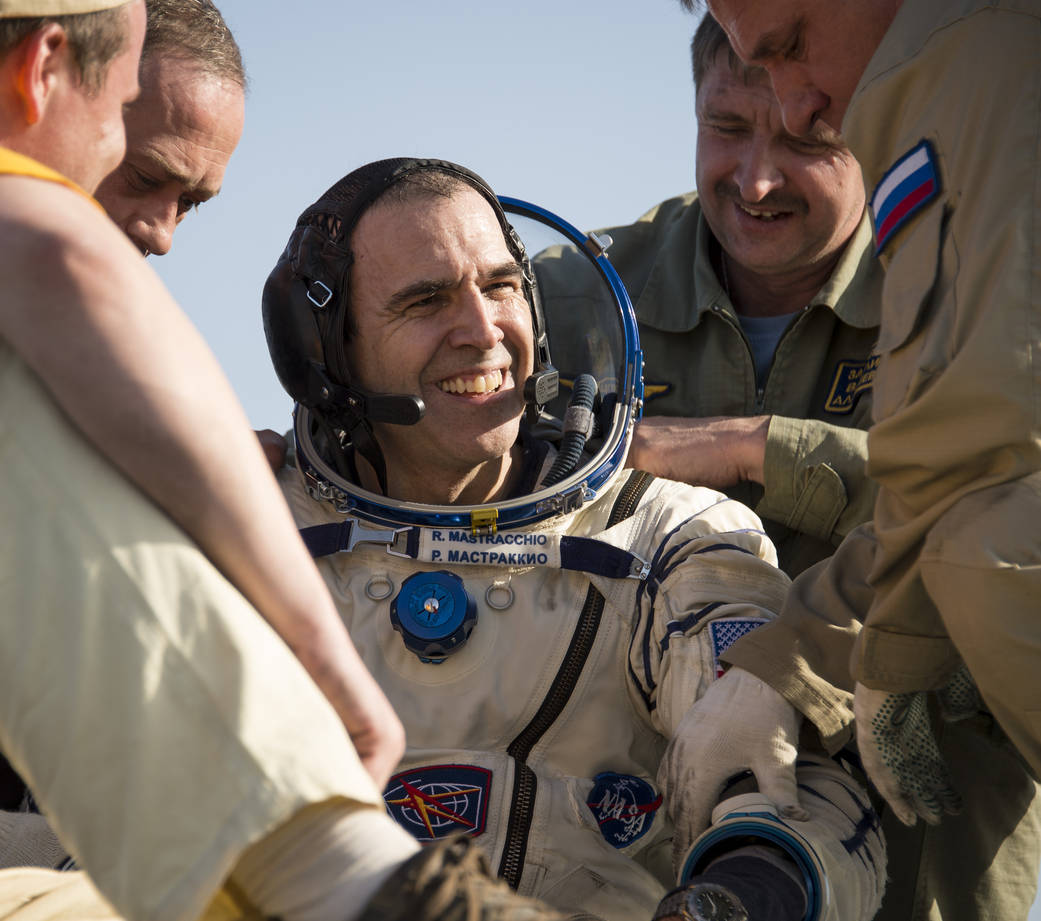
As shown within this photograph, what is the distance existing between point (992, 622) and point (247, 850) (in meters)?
0.92

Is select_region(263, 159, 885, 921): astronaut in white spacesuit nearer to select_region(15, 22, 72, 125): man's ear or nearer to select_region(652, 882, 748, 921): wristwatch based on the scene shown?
select_region(652, 882, 748, 921): wristwatch

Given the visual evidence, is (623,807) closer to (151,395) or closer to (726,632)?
(726,632)

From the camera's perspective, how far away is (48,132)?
144cm

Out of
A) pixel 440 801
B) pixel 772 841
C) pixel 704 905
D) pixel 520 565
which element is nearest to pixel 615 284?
pixel 520 565

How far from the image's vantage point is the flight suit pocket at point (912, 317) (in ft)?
5.24

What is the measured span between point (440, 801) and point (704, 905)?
1.99ft

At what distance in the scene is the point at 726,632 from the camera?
7.23 feet

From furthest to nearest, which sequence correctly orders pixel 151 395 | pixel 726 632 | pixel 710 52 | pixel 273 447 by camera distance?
1. pixel 710 52
2. pixel 273 447
3. pixel 726 632
4. pixel 151 395

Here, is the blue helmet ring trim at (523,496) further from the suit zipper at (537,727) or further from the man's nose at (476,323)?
the man's nose at (476,323)

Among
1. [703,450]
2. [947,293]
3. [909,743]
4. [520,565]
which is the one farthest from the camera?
[703,450]

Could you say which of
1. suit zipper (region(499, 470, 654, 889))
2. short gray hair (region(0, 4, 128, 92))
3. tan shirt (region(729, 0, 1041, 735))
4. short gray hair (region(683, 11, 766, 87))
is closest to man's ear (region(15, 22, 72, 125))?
short gray hair (region(0, 4, 128, 92))

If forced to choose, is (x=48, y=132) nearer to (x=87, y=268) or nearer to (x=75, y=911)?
(x=87, y=268)

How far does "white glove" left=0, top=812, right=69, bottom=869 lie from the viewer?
6.77 ft

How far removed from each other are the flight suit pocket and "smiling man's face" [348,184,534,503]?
3.37 feet
